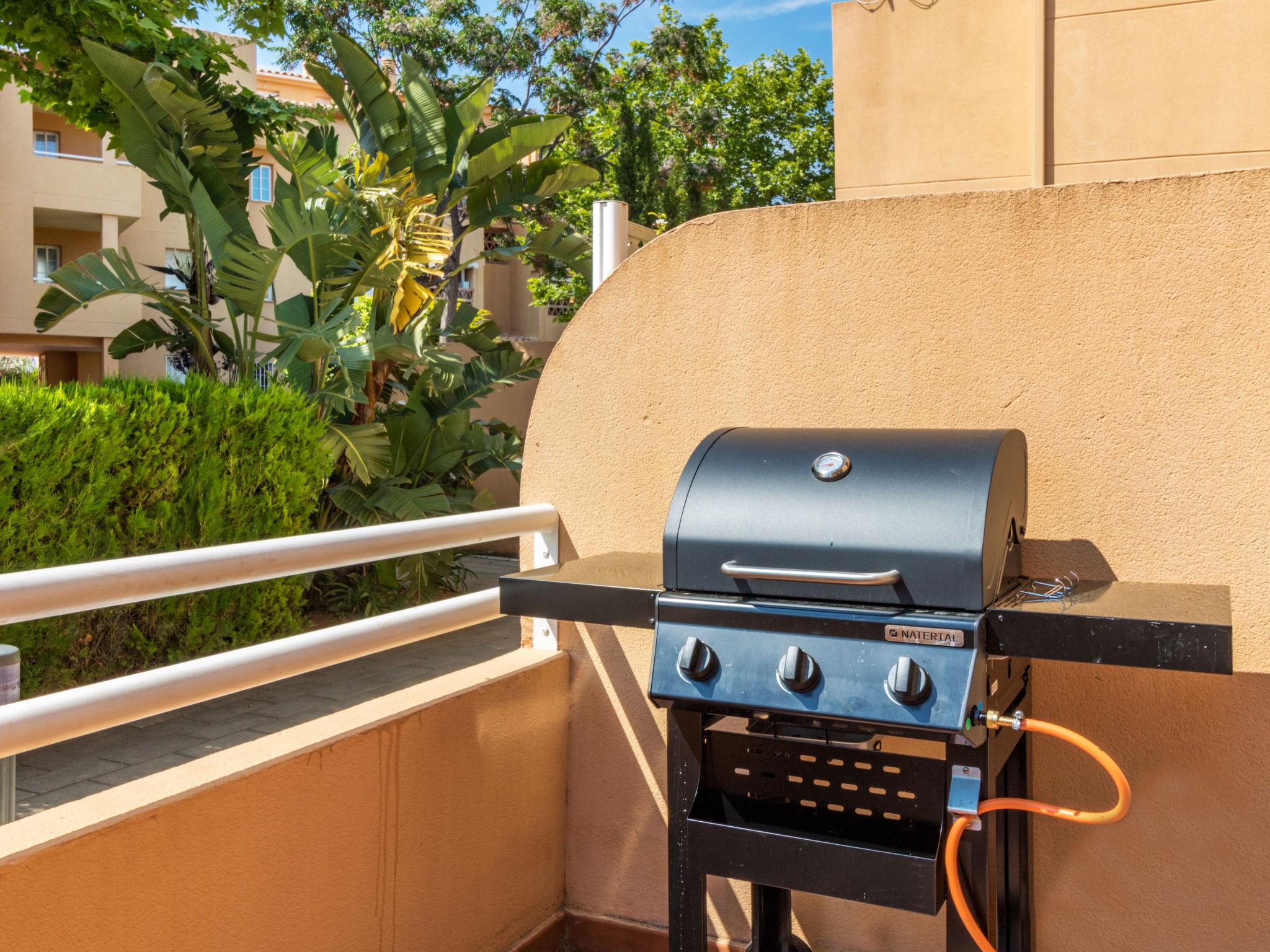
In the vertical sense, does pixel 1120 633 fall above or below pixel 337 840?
above

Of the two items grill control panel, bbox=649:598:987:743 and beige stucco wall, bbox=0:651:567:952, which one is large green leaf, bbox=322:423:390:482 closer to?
beige stucco wall, bbox=0:651:567:952

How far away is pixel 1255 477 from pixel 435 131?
8.79m

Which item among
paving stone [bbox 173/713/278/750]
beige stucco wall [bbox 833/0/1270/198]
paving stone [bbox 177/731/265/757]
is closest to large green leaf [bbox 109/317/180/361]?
paving stone [bbox 173/713/278/750]

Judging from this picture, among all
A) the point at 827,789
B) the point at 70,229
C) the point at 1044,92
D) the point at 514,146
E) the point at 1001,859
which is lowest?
the point at 1001,859

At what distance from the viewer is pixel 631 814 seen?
3.05 meters

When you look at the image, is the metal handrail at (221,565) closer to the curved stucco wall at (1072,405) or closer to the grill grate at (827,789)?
the curved stucco wall at (1072,405)

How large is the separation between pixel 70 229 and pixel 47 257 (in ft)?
4.79

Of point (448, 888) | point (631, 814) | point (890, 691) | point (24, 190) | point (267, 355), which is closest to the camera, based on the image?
point (890, 691)

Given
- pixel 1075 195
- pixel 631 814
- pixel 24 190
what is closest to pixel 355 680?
pixel 631 814

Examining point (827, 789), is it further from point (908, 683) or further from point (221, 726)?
point (221, 726)

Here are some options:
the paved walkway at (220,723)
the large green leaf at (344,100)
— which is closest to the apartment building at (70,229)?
the large green leaf at (344,100)

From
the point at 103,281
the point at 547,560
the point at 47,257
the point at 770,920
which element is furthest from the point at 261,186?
the point at 770,920

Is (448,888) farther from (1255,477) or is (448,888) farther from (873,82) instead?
(873,82)

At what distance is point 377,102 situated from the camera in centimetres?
957
